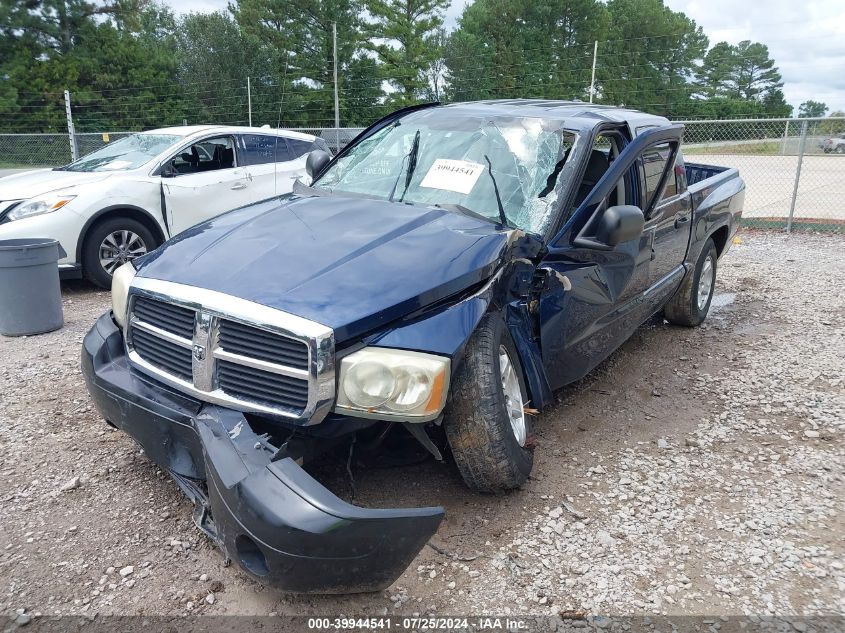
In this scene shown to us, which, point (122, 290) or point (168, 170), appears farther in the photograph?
point (168, 170)

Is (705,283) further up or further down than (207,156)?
further down

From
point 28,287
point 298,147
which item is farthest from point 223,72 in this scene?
point 28,287

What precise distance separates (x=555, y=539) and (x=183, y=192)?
244 inches

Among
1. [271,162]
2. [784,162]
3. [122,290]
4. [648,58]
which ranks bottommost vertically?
[122,290]

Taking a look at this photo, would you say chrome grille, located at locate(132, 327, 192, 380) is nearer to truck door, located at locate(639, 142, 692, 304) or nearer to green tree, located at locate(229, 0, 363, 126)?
truck door, located at locate(639, 142, 692, 304)

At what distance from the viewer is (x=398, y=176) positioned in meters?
3.86

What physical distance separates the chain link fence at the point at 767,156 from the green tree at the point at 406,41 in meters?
22.5

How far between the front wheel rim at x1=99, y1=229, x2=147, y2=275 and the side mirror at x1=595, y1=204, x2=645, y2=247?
18.1 feet

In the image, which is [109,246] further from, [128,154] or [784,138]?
[784,138]

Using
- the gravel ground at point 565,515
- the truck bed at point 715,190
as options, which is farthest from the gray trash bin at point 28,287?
the truck bed at point 715,190

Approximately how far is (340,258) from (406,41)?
129 ft

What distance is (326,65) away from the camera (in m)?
38.7

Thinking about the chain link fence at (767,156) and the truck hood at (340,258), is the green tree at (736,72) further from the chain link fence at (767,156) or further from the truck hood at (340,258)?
the truck hood at (340,258)

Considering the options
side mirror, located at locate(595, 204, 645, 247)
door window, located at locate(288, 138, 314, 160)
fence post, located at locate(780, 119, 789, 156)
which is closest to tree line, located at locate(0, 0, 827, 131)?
fence post, located at locate(780, 119, 789, 156)
